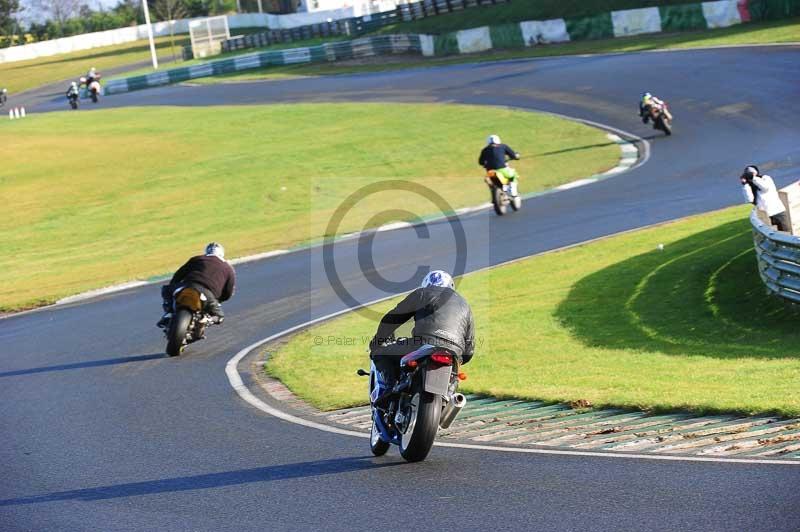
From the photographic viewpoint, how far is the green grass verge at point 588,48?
46.4m

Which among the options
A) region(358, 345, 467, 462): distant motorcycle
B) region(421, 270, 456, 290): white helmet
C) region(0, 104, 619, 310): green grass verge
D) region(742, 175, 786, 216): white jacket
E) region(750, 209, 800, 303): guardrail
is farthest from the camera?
region(0, 104, 619, 310): green grass verge

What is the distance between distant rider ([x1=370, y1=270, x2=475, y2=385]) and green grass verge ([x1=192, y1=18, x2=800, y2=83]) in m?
38.5

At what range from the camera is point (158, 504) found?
328 inches

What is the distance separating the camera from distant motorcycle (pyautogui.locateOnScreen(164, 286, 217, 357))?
49.0ft

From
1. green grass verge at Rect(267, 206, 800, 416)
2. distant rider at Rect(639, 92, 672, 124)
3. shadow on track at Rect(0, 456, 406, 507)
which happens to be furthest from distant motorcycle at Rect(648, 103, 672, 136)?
shadow on track at Rect(0, 456, 406, 507)

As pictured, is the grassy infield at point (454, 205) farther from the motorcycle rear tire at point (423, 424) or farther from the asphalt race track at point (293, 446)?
the motorcycle rear tire at point (423, 424)

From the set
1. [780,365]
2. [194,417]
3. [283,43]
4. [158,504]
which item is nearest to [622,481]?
[158,504]

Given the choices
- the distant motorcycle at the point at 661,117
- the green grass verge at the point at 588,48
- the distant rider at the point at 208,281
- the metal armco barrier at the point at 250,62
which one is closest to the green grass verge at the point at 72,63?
the metal armco barrier at the point at 250,62

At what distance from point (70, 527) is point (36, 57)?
109116 mm

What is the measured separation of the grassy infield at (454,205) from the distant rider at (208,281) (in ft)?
4.28

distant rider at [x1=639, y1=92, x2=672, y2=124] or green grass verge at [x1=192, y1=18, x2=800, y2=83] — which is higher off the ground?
green grass verge at [x1=192, y1=18, x2=800, y2=83]

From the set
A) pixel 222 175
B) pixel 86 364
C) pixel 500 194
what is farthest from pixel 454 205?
pixel 86 364

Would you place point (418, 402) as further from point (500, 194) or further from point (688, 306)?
point (500, 194)

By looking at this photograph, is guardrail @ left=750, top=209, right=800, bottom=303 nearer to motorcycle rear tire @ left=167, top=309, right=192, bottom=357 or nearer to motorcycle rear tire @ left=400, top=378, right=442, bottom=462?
motorcycle rear tire @ left=400, top=378, right=442, bottom=462
